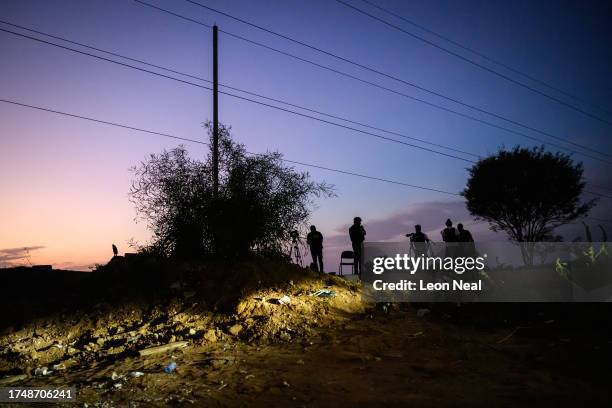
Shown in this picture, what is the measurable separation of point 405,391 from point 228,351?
330 centimetres

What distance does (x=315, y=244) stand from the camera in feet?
45.1

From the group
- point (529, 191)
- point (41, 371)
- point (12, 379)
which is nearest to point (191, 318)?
point (41, 371)

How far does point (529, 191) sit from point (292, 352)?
85.5 feet

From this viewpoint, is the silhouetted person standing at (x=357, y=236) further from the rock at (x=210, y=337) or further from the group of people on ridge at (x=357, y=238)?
the rock at (x=210, y=337)

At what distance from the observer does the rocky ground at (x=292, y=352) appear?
4.72 metres

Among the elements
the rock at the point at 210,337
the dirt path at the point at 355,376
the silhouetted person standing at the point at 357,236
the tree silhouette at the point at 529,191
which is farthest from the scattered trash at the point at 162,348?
the tree silhouette at the point at 529,191

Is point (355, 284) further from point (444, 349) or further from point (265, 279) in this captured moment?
point (444, 349)

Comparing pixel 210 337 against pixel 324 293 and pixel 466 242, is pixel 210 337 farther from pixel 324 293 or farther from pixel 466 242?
pixel 466 242

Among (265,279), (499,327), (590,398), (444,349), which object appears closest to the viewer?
(590,398)

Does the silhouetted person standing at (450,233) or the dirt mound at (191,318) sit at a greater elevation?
the silhouetted person standing at (450,233)

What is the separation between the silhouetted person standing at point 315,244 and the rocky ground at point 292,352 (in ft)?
9.56

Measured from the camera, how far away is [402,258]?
12.6 meters

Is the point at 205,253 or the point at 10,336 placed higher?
the point at 205,253

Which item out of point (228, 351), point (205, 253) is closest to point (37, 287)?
point (205, 253)
